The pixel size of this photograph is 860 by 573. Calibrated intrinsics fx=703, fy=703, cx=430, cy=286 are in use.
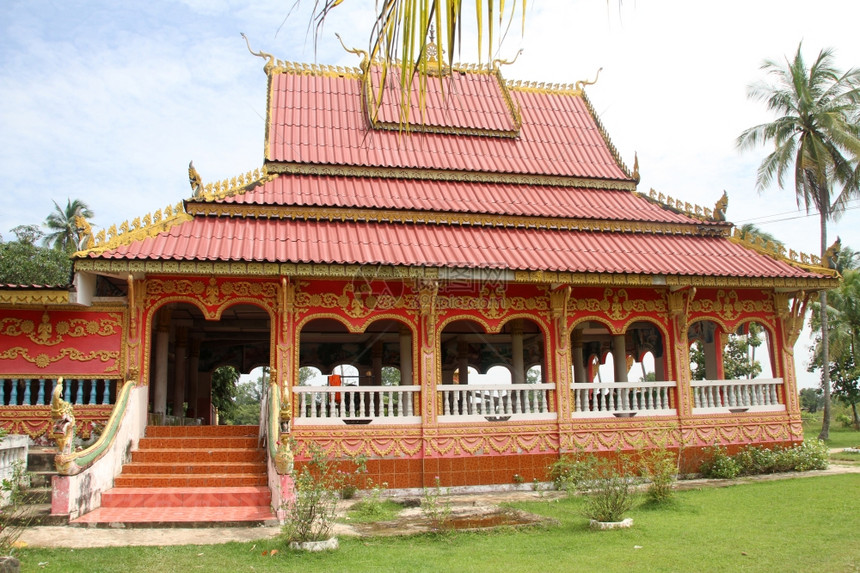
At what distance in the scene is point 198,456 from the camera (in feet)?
30.4

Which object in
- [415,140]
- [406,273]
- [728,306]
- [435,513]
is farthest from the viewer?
[415,140]

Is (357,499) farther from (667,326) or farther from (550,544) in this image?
(667,326)

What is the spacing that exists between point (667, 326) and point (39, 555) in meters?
9.29

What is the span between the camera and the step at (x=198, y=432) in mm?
9754

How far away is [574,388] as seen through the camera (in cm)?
1101

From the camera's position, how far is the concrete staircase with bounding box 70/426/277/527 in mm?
7553

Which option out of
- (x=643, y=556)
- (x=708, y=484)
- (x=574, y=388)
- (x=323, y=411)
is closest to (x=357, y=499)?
(x=323, y=411)

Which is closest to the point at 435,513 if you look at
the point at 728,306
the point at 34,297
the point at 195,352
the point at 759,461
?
the point at 34,297

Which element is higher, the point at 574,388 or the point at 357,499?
the point at 574,388

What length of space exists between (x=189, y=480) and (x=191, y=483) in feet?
0.18

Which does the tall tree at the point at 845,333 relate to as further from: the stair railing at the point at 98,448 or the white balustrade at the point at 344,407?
the stair railing at the point at 98,448

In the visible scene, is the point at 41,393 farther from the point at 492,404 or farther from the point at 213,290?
the point at 492,404

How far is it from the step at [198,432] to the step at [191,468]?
2.37 ft

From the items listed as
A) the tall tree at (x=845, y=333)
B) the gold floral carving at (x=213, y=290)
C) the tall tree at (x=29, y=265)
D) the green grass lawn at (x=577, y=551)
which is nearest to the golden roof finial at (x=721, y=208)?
the green grass lawn at (x=577, y=551)
